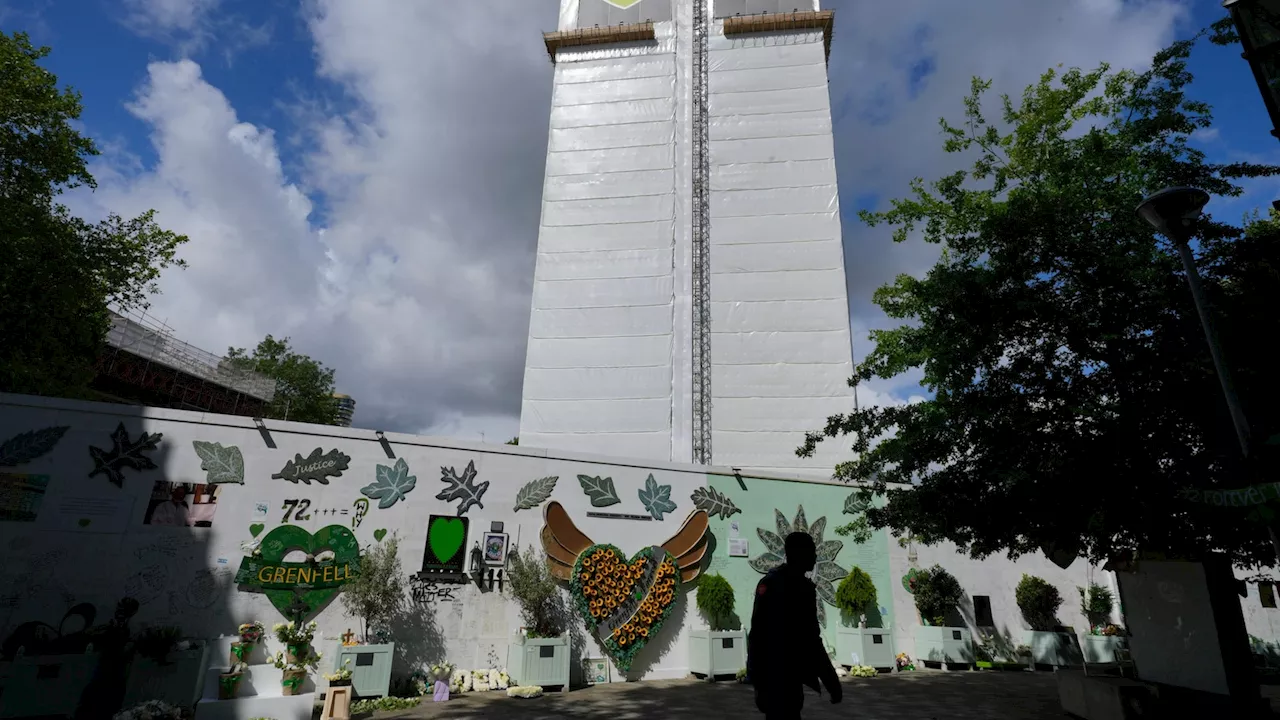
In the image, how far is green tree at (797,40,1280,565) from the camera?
609 cm

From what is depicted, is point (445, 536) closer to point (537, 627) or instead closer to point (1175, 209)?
point (537, 627)

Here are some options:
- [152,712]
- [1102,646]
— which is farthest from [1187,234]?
[152,712]

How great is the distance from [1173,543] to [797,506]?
6.00 metres

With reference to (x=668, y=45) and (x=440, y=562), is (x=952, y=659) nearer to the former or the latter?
(x=440, y=562)

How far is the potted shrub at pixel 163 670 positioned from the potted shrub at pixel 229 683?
0.71 metres

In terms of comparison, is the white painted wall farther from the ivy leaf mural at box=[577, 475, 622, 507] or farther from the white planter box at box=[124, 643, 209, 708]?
the white planter box at box=[124, 643, 209, 708]

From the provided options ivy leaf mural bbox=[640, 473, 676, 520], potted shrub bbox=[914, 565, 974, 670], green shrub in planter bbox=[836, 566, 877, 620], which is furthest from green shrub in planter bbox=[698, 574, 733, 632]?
potted shrub bbox=[914, 565, 974, 670]

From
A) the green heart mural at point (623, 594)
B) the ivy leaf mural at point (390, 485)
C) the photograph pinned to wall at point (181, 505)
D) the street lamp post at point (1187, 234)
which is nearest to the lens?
the street lamp post at point (1187, 234)

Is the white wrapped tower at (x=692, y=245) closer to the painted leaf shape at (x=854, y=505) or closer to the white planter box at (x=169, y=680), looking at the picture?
the painted leaf shape at (x=854, y=505)

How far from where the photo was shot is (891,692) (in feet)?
29.6

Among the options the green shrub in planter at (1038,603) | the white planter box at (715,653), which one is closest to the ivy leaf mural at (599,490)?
the white planter box at (715,653)

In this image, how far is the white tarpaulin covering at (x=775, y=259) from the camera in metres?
21.6

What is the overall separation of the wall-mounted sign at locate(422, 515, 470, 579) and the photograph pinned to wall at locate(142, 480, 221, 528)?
283 centimetres

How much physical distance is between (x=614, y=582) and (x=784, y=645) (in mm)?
7052
